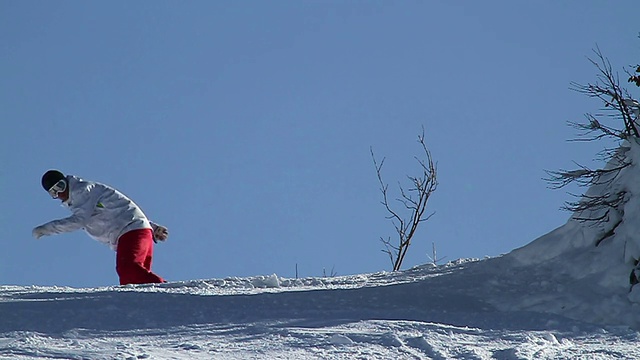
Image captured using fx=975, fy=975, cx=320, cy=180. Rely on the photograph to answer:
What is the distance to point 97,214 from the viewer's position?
32.9ft

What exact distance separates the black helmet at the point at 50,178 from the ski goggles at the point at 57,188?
A: 28 millimetres

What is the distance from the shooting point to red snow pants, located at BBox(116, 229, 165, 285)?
955 centimetres

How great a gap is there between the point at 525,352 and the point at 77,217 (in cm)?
595

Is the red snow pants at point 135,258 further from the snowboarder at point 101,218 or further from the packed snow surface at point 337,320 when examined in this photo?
the packed snow surface at point 337,320

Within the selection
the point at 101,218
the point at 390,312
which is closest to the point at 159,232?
the point at 101,218

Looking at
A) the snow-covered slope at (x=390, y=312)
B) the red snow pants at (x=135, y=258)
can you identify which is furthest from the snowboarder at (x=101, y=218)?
the snow-covered slope at (x=390, y=312)

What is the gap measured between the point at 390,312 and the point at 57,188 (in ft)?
15.1

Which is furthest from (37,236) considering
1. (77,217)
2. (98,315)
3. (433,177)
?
(433,177)

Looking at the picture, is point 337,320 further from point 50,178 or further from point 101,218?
point 50,178

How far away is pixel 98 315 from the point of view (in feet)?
19.8

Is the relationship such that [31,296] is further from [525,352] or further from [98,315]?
[525,352]

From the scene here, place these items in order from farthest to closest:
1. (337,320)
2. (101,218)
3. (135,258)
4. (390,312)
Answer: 1. (101,218)
2. (135,258)
3. (390,312)
4. (337,320)

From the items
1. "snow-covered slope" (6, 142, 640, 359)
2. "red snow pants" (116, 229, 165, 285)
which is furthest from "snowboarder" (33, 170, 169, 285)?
"snow-covered slope" (6, 142, 640, 359)

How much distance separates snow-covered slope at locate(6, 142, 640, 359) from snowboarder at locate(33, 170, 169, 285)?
68.5 inches
